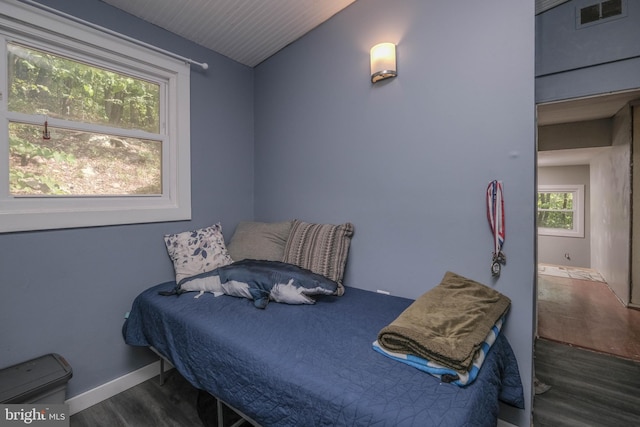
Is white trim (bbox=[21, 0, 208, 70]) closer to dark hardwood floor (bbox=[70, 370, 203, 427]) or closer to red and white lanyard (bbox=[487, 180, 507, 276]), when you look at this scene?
red and white lanyard (bbox=[487, 180, 507, 276])

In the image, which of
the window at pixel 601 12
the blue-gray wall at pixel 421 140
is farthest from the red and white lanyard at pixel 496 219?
the window at pixel 601 12

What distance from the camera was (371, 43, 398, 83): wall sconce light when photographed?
1711 millimetres

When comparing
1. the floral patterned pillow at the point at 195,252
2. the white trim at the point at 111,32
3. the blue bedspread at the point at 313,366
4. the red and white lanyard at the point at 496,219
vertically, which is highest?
the white trim at the point at 111,32

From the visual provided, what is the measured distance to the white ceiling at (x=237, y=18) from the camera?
6.11ft

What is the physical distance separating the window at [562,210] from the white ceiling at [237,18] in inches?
278

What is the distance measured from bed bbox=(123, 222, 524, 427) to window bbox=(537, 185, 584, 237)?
273 inches

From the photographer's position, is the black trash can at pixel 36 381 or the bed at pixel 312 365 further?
the black trash can at pixel 36 381

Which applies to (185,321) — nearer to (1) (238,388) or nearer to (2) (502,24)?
(1) (238,388)

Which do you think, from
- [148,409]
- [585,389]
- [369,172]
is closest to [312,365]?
[369,172]

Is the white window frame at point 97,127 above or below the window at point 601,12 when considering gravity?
below

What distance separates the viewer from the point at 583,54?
2070 mm

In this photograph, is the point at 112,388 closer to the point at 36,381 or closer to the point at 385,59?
the point at 36,381

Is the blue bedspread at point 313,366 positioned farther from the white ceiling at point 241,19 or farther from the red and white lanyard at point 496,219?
Result: the white ceiling at point 241,19

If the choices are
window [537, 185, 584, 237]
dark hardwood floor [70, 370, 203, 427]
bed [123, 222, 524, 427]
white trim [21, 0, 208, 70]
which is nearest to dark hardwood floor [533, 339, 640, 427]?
bed [123, 222, 524, 427]
